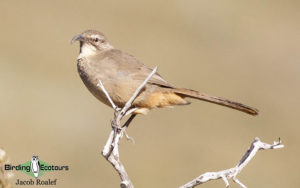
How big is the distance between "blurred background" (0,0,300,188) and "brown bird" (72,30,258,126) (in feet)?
6.93

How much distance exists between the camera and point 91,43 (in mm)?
6832

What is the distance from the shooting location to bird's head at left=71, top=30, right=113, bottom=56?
675 centimetres

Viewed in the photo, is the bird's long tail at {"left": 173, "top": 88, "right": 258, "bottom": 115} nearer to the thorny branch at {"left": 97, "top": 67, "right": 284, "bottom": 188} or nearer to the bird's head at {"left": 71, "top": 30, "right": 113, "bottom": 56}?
the bird's head at {"left": 71, "top": 30, "right": 113, "bottom": 56}

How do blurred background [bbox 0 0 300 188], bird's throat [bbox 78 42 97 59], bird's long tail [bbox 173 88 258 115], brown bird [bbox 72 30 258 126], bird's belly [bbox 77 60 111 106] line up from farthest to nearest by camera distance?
blurred background [bbox 0 0 300 188] → bird's throat [bbox 78 42 97 59] → brown bird [bbox 72 30 258 126] → bird's belly [bbox 77 60 111 106] → bird's long tail [bbox 173 88 258 115]

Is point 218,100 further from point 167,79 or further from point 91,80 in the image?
point 167,79

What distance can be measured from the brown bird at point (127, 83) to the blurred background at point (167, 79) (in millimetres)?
2112

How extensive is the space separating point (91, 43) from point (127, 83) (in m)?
0.82

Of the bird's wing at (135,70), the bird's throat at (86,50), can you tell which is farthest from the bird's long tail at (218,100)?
the bird's throat at (86,50)

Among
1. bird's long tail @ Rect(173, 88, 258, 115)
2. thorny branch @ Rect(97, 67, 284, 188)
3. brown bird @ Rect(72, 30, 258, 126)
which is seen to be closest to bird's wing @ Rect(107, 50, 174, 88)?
brown bird @ Rect(72, 30, 258, 126)

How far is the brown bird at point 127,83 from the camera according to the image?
6133mm

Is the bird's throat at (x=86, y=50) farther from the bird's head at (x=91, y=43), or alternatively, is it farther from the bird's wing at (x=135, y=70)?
the bird's wing at (x=135, y=70)

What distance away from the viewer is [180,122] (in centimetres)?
1589

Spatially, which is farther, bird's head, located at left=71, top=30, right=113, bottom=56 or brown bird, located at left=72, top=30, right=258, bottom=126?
bird's head, located at left=71, top=30, right=113, bottom=56

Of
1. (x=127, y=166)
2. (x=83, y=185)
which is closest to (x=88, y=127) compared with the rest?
(x=127, y=166)
